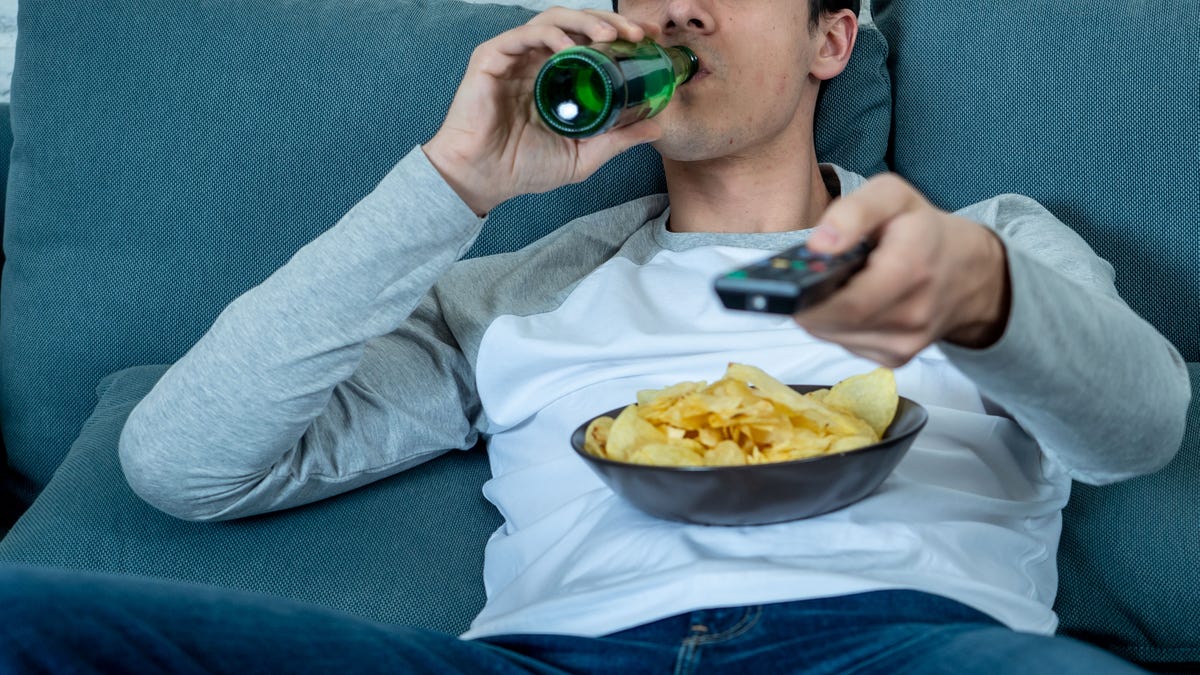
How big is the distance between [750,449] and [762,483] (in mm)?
33

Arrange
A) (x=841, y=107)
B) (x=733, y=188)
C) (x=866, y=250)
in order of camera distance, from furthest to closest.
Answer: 1. (x=841, y=107)
2. (x=733, y=188)
3. (x=866, y=250)

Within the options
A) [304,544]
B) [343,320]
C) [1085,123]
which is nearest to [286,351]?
[343,320]

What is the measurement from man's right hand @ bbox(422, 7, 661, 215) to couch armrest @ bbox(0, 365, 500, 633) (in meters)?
0.39

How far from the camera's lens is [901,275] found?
2.27ft

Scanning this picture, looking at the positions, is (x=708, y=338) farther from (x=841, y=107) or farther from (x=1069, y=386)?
(x=841, y=107)

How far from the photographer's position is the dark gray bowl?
35.9 inches

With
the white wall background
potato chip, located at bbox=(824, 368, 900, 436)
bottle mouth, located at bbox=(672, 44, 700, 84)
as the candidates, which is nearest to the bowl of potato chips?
potato chip, located at bbox=(824, 368, 900, 436)

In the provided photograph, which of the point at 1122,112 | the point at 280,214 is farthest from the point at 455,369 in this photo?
the point at 1122,112

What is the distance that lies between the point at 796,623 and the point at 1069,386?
30 centimetres

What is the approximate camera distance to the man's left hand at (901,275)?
2.26 feet

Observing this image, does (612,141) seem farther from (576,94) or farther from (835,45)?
(835,45)

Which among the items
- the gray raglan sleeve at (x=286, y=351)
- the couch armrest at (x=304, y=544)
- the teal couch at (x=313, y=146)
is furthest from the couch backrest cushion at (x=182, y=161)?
the gray raglan sleeve at (x=286, y=351)

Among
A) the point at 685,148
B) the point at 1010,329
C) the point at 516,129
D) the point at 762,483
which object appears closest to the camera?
the point at 1010,329

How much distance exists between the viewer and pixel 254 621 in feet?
2.85
